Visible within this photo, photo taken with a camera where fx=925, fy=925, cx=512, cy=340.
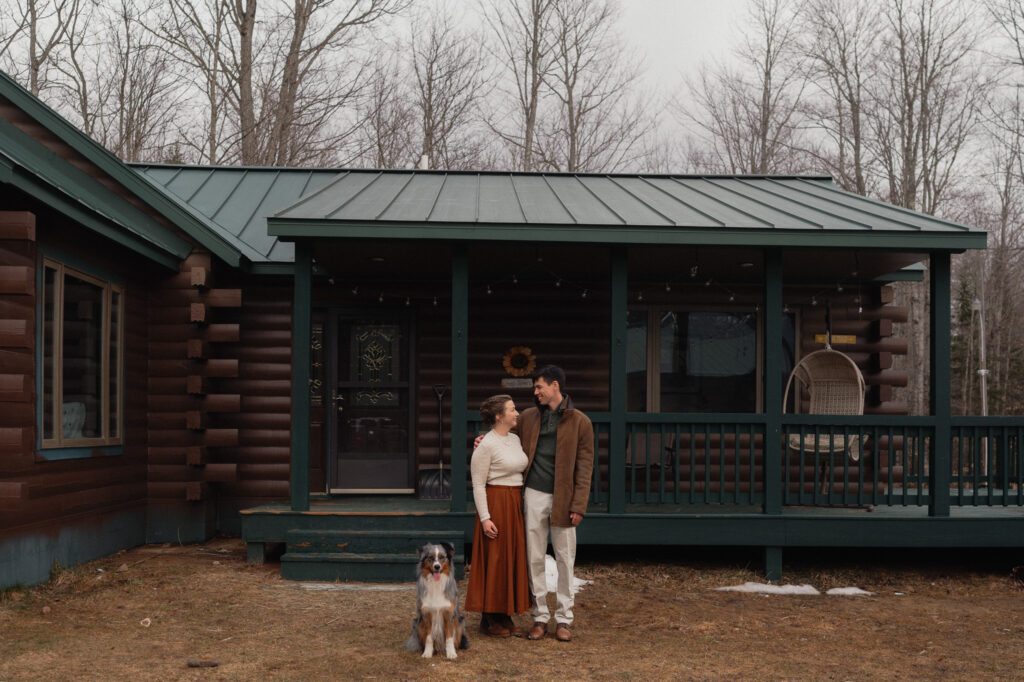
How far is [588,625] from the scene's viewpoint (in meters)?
6.20

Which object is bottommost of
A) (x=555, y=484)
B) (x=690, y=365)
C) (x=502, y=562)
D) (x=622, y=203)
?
(x=502, y=562)

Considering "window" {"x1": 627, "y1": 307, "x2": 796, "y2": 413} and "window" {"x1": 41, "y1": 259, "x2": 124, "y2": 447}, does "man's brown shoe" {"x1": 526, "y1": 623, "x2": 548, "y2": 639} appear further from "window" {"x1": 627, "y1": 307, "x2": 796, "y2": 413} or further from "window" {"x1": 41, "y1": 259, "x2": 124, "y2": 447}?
"window" {"x1": 627, "y1": 307, "x2": 796, "y2": 413}

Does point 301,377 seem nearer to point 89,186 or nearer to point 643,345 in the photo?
point 89,186

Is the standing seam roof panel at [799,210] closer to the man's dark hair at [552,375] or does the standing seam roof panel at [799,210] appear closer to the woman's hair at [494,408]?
the man's dark hair at [552,375]

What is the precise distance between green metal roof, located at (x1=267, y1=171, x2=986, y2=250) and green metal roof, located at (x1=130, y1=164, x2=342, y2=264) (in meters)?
1.06

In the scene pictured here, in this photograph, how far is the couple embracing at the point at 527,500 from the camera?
18.2 ft

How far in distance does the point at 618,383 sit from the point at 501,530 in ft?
7.97

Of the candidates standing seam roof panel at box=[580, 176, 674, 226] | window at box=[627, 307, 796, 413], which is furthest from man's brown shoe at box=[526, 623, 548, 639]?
window at box=[627, 307, 796, 413]

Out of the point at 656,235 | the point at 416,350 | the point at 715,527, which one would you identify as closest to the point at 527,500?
the point at 715,527

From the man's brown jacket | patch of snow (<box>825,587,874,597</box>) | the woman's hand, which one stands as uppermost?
the man's brown jacket

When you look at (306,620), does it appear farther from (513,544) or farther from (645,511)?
(645,511)

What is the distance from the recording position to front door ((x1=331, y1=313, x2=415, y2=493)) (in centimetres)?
962

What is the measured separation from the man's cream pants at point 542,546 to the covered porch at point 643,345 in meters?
1.93

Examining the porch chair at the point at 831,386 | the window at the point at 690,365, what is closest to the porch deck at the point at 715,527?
the porch chair at the point at 831,386
